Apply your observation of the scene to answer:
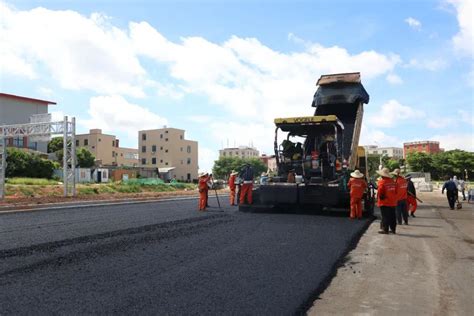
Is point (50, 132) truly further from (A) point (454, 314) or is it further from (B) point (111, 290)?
Answer: (A) point (454, 314)

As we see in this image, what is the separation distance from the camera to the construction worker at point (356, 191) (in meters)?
10.4

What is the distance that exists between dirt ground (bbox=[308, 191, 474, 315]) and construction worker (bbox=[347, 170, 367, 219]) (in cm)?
206

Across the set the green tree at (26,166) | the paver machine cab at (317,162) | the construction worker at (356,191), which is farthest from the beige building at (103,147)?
the construction worker at (356,191)

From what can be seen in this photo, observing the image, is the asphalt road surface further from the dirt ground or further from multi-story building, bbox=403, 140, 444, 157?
multi-story building, bbox=403, 140, 444, 157

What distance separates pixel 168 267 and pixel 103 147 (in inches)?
3094

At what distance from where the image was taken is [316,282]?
4836 mm

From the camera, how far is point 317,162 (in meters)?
11.8

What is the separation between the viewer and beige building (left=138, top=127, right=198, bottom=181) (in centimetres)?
7838

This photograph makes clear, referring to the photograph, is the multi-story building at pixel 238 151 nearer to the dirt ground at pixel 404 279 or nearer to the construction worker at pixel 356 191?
the construction worker at pixel 356 191

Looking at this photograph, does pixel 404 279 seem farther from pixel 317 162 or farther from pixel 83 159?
pixel 83 159

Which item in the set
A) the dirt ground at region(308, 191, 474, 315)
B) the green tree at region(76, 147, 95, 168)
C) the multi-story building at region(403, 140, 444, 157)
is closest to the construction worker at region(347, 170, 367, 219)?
the dirt ground at region(308, 191, 474, 315)

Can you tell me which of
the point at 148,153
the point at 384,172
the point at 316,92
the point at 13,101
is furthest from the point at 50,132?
the point at 148,153

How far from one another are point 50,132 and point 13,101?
35.0 m

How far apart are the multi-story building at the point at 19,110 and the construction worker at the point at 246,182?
145ft
